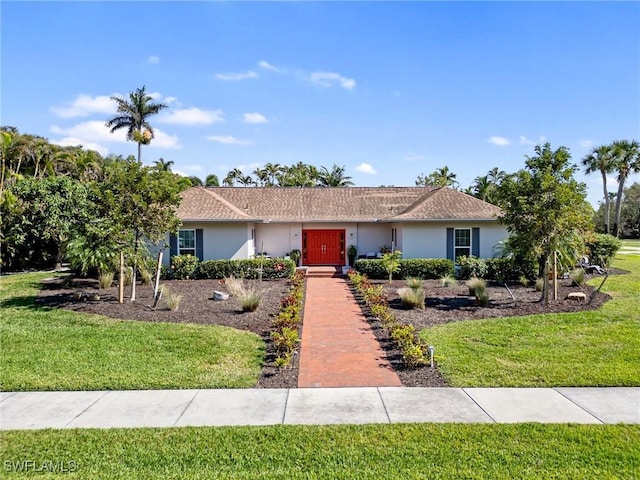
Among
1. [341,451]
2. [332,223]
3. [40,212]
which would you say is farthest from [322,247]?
[341,451]

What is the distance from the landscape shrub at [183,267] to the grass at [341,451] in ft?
48.0

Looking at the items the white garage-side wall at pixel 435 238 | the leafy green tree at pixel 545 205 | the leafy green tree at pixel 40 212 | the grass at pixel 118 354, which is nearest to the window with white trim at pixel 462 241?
the white garage-side wall at pixel 435 238

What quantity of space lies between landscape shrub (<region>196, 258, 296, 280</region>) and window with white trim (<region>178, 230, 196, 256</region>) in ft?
4.70

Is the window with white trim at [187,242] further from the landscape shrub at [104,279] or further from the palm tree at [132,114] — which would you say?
the palm tree at [132,114]

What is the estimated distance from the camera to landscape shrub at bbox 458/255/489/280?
1928 cm

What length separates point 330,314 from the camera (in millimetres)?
12617

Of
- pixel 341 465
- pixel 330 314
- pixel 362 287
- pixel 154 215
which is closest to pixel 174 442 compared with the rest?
pixel 341 465

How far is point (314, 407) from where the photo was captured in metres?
6.18

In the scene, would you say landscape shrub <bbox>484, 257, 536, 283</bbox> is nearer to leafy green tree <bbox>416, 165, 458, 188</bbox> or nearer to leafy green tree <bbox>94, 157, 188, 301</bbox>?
leafy green tree <bbox>94, 157, 188, 301</bbox>

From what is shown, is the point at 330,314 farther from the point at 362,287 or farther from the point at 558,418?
the point at 558,418

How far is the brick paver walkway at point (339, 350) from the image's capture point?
7438 mm

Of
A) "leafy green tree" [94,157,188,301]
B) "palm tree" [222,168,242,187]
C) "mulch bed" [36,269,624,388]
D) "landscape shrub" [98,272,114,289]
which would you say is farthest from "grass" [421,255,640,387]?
"palm tree" [222,168,242,187]

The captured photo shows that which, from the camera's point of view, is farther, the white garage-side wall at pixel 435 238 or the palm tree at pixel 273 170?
the palm tree at pixel 273 170

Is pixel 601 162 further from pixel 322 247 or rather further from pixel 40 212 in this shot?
pixel 40 212
